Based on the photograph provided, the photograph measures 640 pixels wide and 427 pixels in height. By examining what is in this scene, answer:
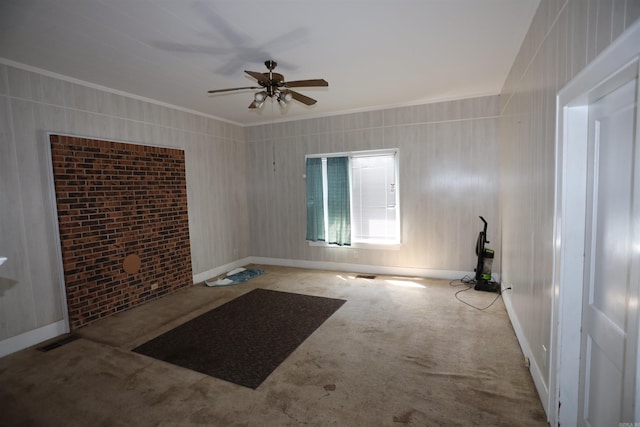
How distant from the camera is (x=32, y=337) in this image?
318cm

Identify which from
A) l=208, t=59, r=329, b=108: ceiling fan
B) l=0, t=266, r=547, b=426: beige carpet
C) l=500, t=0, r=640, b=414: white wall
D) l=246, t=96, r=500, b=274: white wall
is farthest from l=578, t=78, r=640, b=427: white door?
l=246, t=96, r=500, b=274: white wall

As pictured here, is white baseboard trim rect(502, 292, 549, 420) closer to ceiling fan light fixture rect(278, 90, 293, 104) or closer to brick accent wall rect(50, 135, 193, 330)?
ceiling fan light fixture rect(278, 90, 293, 104)

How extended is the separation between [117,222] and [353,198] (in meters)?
3.59

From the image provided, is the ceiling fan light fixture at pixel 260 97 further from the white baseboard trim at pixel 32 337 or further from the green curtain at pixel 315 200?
the white baseboard trim at pixel 32 337

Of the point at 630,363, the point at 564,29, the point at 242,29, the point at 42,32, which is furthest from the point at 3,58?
the point at 630,363

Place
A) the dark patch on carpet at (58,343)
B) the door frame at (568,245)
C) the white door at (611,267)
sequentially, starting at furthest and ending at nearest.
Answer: the dark patch on carpet at (58,343)
the door frame at (568,245)
the white door at (611,267)

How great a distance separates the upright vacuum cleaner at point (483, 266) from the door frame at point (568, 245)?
2.67 m

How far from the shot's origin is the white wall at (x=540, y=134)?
138cm

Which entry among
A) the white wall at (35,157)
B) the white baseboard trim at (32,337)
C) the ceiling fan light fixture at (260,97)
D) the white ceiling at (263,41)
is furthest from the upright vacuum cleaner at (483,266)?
the white baseboard trim at (32,337)

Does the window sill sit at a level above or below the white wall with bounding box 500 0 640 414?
below

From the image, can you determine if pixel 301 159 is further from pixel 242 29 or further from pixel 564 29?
pixel 564 29

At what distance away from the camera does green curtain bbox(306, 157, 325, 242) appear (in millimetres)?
5590

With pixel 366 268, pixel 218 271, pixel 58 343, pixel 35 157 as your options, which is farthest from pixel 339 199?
pixel 58 343

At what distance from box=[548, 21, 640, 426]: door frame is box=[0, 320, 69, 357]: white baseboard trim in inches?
181
